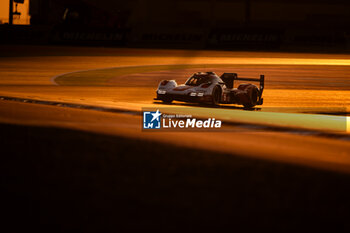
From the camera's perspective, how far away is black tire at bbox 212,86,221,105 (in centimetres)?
1349

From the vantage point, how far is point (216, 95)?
44.7ft

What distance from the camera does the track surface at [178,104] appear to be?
28.2ft

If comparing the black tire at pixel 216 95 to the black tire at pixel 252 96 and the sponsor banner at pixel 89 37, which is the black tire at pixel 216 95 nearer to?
the black tire at pixel 252 96

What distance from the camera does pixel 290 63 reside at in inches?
1188

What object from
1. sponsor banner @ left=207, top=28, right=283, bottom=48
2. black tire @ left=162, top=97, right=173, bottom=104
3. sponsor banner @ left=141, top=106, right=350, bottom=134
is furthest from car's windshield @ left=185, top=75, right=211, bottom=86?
sponsor banner @ left=207, top=28, right=283, bottom=48

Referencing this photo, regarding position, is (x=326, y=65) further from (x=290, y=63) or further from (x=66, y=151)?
(x=66, y=151)

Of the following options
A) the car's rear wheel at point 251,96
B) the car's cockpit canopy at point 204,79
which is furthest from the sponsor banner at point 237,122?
the car's rear wheel at point 251,96

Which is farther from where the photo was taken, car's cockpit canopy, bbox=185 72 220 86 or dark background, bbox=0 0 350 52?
dark background, bbox=0 0 350 52

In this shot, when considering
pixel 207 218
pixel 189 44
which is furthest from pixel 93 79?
pixel 189 44

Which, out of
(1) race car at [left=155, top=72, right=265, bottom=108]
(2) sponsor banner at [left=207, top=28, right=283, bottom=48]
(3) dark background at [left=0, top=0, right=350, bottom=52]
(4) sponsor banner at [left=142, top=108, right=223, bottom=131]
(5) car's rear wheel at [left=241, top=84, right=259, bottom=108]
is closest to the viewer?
(4) sponsor banner at [left=142, top=108, right=223, bottom=131]

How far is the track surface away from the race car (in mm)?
324

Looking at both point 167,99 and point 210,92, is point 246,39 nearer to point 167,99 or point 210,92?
point 167,99

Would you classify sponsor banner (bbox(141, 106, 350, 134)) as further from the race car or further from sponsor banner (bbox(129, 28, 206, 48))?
sponsor banner (bbox(129, 28, 206, 48))

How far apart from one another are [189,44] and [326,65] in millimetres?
17223
